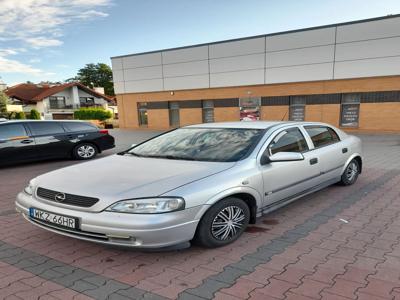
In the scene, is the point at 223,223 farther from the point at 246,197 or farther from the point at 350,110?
the point at 350,110

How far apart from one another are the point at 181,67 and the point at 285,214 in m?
18.0

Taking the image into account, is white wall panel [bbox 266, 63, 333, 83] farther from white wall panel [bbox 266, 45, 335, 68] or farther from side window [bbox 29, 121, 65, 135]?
side window [bbox 29, 121, 65, 135]

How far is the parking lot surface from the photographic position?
2.64 meters

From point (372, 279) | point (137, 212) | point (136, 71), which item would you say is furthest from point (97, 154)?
point (136, 71)

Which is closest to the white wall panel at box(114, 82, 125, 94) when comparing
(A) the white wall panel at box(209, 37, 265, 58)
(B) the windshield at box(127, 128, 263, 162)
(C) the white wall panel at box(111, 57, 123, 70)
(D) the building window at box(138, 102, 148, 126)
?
(C) the white wall panel at box(111, 57, 123, 70)

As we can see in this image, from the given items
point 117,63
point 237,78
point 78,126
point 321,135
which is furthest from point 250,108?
point 321,135

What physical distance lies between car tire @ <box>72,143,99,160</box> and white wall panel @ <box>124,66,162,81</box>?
1307cm

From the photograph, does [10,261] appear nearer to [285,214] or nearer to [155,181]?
[155,181]

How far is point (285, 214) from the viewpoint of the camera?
4422 millimetres

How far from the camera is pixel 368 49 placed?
15.8 meters

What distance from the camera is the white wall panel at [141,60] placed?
21883 mm

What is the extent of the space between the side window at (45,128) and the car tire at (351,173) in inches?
303

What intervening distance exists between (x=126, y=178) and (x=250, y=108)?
55.5 ft

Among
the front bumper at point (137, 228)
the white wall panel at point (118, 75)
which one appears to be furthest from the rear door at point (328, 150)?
the white wall panel at point (118, 75)
